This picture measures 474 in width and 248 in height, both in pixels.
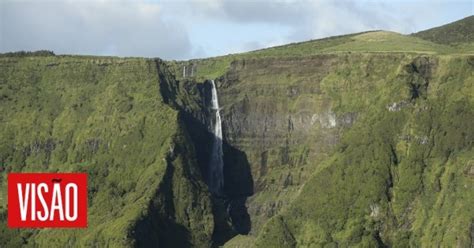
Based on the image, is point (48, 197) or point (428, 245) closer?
point (48, 197)

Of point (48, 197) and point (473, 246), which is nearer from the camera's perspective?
point (48, 197)

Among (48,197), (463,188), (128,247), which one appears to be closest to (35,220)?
(48,197)

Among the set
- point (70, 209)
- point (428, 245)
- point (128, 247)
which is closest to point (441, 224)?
point (428, 245)

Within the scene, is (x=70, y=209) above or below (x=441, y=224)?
above

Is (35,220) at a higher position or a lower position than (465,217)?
higher

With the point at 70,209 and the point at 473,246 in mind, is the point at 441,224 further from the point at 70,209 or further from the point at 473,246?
the point at 70,209

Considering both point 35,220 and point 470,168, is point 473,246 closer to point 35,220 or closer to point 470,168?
point 470,168
